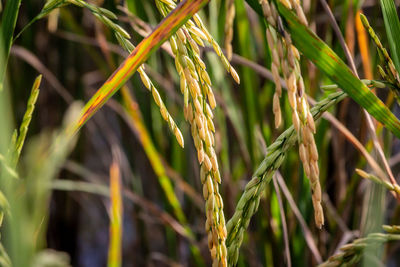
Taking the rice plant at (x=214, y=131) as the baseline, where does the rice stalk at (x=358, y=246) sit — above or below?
below

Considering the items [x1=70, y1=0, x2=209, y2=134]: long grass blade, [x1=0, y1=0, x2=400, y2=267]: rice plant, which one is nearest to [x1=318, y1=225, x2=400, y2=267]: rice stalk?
[x1=0, y1=0, x2=400, y2=267]: rice plant

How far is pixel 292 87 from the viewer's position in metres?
0.39

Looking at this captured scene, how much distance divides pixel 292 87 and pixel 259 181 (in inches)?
5.2

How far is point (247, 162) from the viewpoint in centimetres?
104

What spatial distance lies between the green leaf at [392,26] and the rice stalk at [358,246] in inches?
6.9

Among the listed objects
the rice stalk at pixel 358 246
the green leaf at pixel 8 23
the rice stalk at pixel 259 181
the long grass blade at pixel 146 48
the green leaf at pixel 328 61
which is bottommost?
the rice stalk at pixel 358 246

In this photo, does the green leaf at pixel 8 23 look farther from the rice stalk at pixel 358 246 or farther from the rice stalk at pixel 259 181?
the rice stalk at pixel 358 246

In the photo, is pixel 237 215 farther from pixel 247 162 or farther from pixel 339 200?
pixel 339 200

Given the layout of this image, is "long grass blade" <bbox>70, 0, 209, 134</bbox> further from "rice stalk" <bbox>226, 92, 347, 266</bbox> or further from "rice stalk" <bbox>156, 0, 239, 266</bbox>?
"rice stalk" <bbox>226, 92, 347, 266</bbox>

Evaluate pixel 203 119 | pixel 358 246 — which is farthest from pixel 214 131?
pixel 358 246

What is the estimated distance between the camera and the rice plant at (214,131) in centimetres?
43

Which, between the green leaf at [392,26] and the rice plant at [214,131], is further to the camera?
the green leaf at [392,26]

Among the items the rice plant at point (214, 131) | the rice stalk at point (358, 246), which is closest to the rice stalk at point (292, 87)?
the rice plant at point (214, 131)

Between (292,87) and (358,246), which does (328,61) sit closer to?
(292,87)
